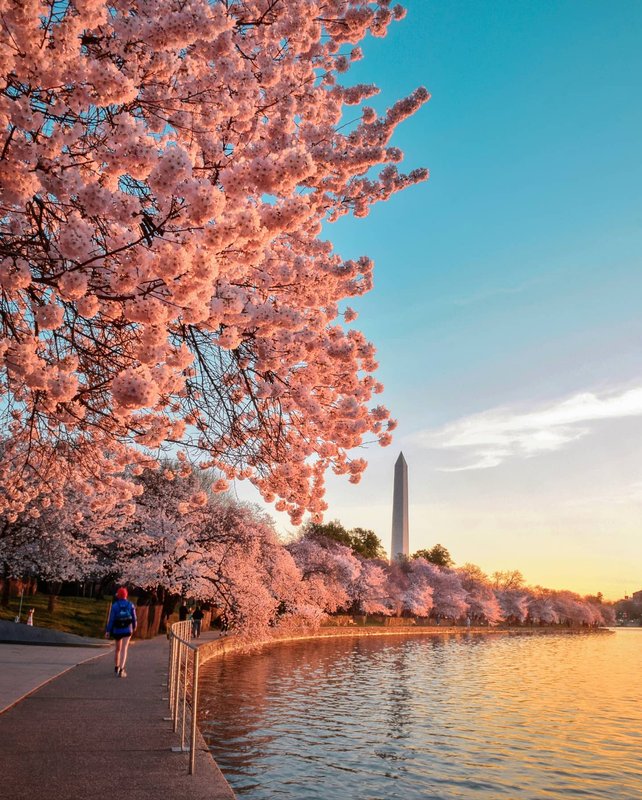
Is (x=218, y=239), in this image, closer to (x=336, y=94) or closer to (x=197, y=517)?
(x=336, y=94)

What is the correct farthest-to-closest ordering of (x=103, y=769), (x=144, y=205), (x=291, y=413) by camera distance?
(x=291, y=413) < (x=103, y=769) < (x=144, y=205)

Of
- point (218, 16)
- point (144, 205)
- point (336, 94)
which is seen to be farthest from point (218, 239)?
point (336, 94)

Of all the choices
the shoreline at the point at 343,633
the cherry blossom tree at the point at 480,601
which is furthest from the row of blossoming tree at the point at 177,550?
the cherry blossom tree at the point at 480,601

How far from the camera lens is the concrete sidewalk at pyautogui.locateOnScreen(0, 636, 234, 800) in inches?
272

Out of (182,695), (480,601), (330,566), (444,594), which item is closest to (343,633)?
(330,566)

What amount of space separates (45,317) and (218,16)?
114 inches

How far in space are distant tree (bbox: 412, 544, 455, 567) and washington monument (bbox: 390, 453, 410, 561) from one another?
12.5m

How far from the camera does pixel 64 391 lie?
660 centimetres

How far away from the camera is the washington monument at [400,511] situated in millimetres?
105125

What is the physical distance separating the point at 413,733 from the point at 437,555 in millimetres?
103210

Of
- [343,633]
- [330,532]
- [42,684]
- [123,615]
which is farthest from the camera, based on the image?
[330,532]

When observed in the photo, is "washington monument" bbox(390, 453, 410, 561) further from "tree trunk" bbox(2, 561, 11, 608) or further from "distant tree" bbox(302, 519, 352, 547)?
"tree trunk" bbox(2, 561, 11, 608)

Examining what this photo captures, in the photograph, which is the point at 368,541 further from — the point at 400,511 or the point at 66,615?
the point at 66,615

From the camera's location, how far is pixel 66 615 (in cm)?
3634
